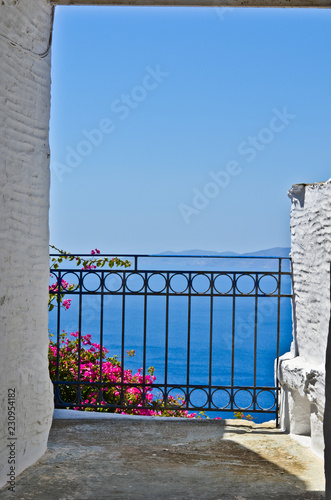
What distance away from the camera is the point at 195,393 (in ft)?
16.6

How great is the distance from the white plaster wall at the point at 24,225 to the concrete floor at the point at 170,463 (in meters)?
0.27

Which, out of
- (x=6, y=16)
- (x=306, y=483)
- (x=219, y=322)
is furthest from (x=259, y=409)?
(x=219, y=322)

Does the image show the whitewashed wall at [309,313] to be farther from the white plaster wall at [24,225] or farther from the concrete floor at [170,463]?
the white plaster wall at [24,225]

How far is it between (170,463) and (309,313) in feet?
5.21

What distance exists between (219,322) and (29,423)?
21367mm

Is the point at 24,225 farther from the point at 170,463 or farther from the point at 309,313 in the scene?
the point at 309,313

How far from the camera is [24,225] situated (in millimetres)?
3557

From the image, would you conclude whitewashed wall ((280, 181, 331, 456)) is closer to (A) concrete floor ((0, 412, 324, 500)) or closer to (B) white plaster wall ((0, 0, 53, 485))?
(A) concrete floor ((0, 412, 324, 500))

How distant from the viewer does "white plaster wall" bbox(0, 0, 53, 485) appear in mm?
3293

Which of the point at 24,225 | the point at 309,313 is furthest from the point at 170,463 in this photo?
the point at 24,225

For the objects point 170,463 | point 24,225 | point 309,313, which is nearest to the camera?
point 24,225

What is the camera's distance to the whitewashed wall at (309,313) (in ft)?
13.4

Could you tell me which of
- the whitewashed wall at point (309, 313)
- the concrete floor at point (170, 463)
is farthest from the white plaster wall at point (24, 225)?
the whitewashed wall at point (309, 313)

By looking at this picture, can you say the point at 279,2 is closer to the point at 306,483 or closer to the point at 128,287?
the point at 128,287
